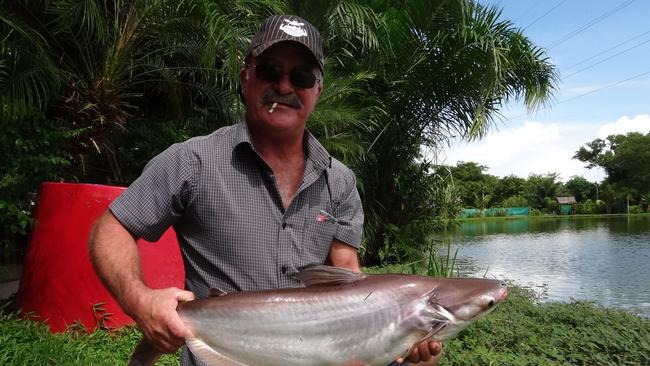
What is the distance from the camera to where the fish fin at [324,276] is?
1.82 meters

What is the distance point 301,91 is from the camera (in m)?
2.11

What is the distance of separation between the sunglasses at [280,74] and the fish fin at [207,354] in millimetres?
955

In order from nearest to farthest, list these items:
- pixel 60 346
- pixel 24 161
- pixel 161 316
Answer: pixel 161 316 → pixel 60 346 → pixel 24 161

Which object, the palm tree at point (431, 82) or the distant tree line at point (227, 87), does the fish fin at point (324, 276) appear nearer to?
the distant tree line at point (227, 87)

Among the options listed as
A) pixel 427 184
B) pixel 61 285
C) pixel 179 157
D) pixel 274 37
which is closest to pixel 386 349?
pixel 179 157

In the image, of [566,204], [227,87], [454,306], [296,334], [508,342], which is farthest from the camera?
[566,204]

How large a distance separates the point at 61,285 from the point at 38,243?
1.58 ft

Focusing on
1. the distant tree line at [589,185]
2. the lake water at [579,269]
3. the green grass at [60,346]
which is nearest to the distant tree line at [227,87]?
the green grass at [60,346]

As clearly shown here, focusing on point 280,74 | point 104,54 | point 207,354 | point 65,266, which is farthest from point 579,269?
point 207,354

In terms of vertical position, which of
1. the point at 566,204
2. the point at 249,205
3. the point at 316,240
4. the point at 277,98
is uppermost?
the point at 566,204

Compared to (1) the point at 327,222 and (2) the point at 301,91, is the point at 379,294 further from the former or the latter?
(2) the point at 301,91

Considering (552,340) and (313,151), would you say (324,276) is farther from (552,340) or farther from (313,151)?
(552,340)

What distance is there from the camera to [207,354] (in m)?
1.70

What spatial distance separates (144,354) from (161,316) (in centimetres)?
23
